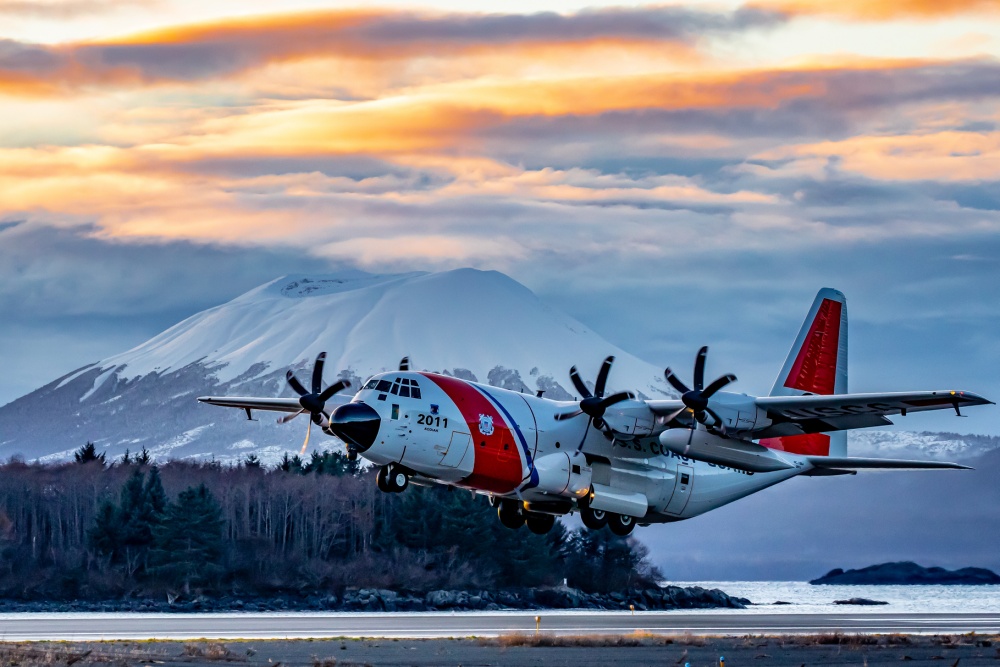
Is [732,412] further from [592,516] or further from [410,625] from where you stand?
[410,625]

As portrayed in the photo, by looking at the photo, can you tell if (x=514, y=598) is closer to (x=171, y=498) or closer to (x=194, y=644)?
(x=171, y=498)

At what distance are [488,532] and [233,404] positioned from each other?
61900 mm

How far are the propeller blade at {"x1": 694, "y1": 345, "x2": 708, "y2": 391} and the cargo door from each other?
16.6 feet

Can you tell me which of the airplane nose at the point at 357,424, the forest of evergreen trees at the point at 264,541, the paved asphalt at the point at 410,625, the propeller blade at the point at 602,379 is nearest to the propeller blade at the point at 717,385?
the propeller blade at the point at 602,379

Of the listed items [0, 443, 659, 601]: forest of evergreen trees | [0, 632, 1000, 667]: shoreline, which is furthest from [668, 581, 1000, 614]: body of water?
[0, 632, 1000, 667]: shoreline

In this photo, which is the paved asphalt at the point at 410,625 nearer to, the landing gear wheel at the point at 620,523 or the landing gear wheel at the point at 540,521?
the landing gear wheel at the point at 540,521

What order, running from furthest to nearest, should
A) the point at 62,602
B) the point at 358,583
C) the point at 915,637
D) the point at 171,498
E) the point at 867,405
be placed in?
the point at 171,498 < the point at 358,583 < the point at 62,602 < the point at 915,637 < the point at 867,405

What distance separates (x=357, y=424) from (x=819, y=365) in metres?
22.4

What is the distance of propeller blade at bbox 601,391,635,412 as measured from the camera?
49.1m

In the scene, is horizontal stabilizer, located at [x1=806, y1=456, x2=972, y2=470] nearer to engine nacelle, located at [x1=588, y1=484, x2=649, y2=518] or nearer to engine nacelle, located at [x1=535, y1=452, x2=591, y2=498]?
engine nacelle, located at [x1=588, y1=484, x2=649, y2=518]

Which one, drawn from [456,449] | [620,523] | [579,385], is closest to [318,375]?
[456,449]

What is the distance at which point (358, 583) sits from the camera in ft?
379

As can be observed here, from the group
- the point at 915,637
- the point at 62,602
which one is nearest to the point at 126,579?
the point at 62,602

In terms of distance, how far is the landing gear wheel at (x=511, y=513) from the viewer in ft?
171
